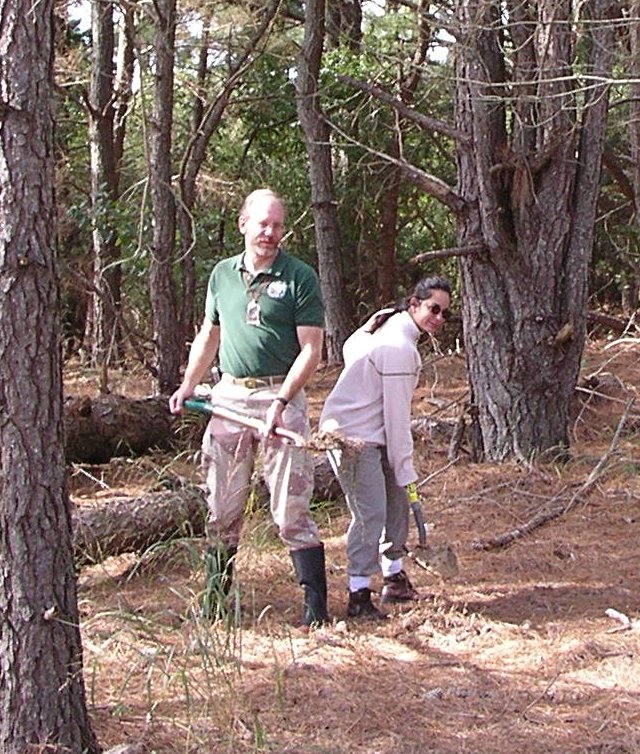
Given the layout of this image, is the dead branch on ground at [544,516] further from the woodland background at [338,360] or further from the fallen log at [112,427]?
the fallen log at [112,427]

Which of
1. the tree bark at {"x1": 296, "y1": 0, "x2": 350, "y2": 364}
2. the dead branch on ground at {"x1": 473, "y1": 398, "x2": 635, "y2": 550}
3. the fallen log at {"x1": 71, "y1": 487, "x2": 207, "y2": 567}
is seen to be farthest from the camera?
the tree bark at {"x1": 296, "y1": 0, "x2": 350, "y2": 364}

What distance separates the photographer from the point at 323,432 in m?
4.94

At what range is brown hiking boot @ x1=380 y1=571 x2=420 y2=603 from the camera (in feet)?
17.7

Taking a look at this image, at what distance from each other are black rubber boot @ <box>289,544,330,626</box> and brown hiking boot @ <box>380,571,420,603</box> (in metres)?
0.47

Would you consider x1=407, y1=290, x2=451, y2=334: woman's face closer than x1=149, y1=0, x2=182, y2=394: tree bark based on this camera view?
Yes

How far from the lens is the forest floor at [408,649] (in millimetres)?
3871

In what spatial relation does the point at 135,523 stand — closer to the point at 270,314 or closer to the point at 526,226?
the point at 270,314

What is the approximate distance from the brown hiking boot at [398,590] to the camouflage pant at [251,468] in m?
0.61

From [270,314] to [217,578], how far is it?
3.85 feet

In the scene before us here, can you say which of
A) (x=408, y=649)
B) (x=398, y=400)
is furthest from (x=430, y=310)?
(x=408, y=649)

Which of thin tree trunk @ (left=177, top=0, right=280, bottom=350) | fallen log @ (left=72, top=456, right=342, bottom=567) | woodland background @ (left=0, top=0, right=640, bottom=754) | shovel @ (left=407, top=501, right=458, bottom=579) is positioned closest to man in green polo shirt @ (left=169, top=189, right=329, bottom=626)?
woodland background @ (left=0, top=0, right=640, bottom=754)

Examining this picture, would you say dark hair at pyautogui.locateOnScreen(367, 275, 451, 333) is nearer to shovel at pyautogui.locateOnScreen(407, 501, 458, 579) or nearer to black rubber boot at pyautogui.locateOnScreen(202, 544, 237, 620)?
shovel at pyautogui.locateOnScreen(407, 501, 458, 579)

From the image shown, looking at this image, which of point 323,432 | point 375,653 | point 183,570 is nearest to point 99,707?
point 375,653

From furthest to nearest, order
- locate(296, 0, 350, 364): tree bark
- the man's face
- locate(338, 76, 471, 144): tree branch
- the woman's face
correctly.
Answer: locate(296, 0, 350, 364): tree bark → locate(338, 76, 471, 144): tree branch → the woman's face → the man's face
